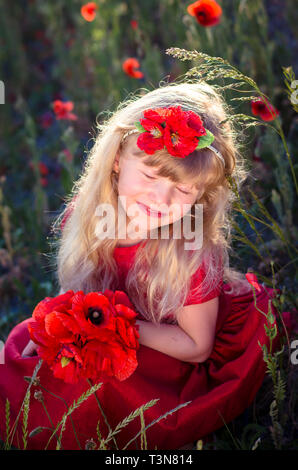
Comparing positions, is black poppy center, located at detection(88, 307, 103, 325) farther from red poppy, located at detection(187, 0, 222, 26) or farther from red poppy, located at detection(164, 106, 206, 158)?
red poppy, located at detection(187, 0, 222, 26)

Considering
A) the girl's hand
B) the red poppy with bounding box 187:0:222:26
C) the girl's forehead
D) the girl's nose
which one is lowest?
the girl's hand

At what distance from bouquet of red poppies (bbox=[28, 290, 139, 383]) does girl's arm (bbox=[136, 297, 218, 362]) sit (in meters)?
0.21

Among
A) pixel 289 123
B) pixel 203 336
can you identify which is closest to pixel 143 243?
pixel 203 336

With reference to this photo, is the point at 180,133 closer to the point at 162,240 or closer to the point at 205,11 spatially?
the point at 162,240

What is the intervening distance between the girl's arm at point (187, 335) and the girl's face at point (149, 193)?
25cm

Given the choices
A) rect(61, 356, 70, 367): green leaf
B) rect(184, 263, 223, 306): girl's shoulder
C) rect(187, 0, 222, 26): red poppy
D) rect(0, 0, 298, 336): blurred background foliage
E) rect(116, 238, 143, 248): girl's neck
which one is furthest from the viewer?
rect(0, 0, 298, 336): blurred background foliage

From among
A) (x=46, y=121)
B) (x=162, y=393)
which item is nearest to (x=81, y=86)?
(x=46, y=121)

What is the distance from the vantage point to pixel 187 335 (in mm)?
1422

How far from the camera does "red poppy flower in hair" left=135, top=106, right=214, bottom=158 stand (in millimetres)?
1196

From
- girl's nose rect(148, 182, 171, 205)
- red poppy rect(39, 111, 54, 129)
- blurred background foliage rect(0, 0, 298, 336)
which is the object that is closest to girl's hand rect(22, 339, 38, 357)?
blurred background foliage rect(0, 0, 298, 336)

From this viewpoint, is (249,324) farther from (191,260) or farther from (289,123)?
(289,123)

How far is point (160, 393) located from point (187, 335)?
0.55 ft
